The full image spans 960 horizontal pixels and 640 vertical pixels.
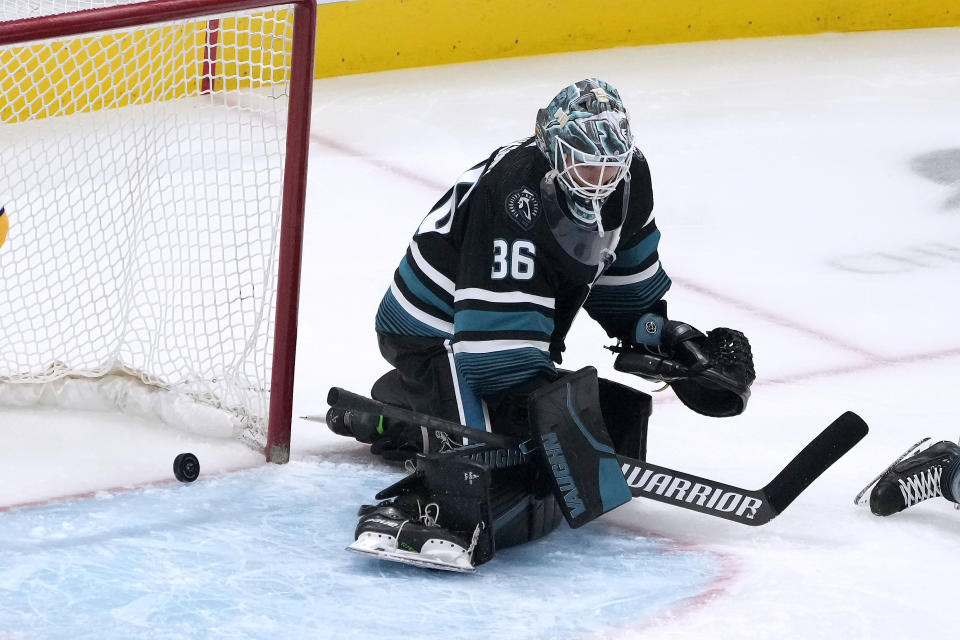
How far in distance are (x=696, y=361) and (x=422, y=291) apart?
19.5 inches

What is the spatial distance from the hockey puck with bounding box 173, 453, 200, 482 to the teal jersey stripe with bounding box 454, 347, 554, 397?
61cm

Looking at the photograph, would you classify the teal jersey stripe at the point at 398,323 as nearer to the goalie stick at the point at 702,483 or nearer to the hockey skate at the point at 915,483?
the goalie stick at the point at 702,483

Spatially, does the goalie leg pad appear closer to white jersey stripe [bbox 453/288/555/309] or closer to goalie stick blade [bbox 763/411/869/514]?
white jersey stripe [bbox 453/288/555/309]

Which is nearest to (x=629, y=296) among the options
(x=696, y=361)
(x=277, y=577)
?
(x=696, y=361)

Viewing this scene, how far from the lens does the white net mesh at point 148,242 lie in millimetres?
2980

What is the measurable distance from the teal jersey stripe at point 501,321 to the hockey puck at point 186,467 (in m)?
0.65

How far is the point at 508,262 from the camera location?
7.47ft

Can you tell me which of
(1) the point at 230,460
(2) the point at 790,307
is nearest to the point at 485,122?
(2) the point at 790,307

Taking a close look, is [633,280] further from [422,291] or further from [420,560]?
[420,560]

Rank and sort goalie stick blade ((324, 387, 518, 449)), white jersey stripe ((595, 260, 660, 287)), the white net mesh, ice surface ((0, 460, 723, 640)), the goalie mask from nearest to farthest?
ice surface ((0, 460, 723, 640)) → the goalie mask → goalie stick blade ((324, 387, 518, 449)) → white jersey stripe ((595, 260, 660, 287)) → the white net mesh

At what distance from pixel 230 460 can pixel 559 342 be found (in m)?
0.70

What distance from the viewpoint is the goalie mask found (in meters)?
2.23

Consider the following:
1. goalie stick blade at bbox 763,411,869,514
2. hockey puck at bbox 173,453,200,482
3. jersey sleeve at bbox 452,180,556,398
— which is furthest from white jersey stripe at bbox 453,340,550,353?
hockey puck at bbox 173,453,200,482

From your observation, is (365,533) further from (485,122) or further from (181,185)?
(485,122)
